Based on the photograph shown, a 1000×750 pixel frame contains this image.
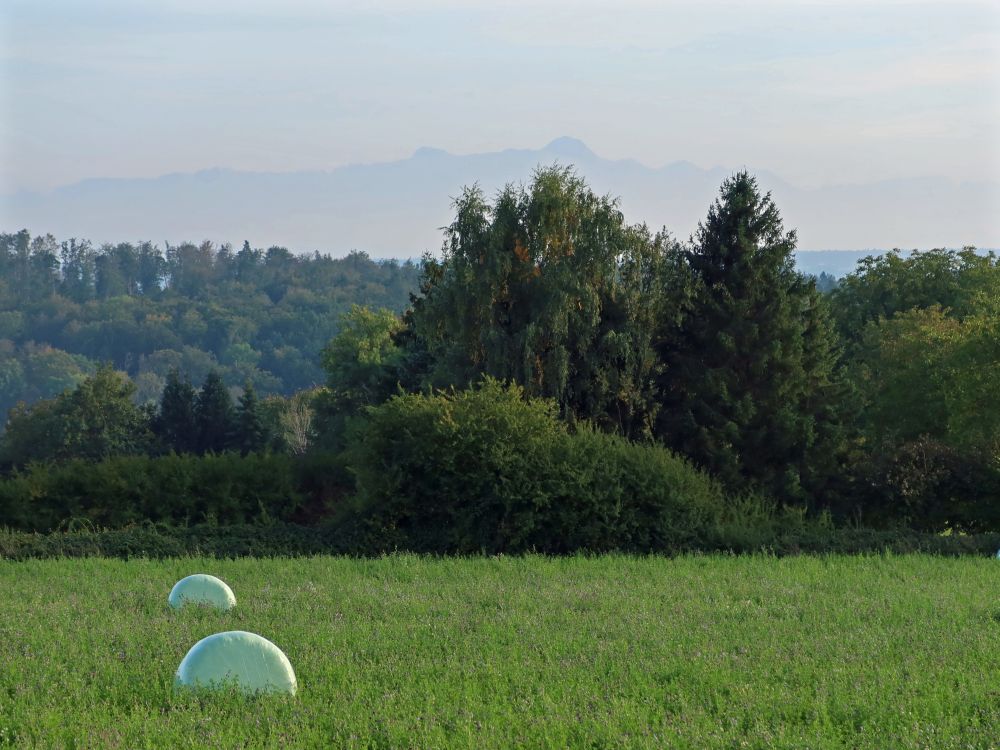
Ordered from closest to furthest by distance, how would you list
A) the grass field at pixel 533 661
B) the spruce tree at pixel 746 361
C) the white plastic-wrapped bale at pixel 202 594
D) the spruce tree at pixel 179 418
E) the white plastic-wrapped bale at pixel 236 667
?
the grass field at pixel 533 661
the white plastic-wrapped bale at pixel 236 667
the white plastic-wrapped bale at pixel 202 594
the spruce tree at pixel 746 361
the spruce tree at pixel 179 418

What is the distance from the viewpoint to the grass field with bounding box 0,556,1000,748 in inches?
332

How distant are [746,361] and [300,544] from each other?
61.7ft

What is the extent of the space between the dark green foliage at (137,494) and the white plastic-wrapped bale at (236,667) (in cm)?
1979

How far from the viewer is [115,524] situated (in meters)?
29.0

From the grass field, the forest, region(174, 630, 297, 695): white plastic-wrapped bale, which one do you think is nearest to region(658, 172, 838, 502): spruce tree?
the forest

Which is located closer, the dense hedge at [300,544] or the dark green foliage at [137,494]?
the dense hedge at [300,544]

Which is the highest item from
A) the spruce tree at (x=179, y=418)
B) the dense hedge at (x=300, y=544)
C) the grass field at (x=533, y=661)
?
the grass field at (x=533, y=661)

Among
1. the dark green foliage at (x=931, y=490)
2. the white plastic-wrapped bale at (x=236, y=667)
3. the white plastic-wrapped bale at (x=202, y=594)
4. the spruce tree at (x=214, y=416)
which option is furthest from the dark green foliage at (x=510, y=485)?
the spruce tree at (x=214, y=416)

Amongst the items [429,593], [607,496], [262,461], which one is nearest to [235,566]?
[429,593]

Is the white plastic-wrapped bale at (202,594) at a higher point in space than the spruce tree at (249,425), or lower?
higher

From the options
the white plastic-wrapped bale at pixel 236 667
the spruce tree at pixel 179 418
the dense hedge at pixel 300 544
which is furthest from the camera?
the spruce tree at pixel 179 418

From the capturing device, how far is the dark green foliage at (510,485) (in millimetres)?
23266

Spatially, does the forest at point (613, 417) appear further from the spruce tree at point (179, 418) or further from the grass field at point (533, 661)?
the spruce tree at point (179, 418)

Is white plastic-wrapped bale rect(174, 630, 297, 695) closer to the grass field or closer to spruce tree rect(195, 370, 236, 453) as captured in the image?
the grass field
